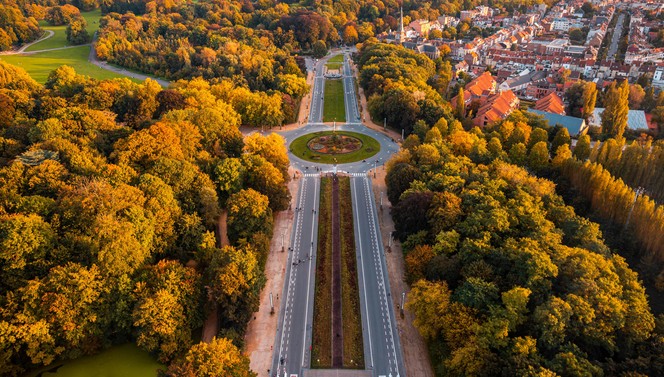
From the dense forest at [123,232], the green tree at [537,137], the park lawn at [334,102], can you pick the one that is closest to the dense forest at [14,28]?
the dense forest at [123,232]

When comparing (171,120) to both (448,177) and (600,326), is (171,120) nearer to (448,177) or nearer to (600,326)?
(448,177)

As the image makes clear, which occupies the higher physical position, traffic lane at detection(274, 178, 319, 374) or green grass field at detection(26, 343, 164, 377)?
green grass field at detection(26, 343, 164, 377)

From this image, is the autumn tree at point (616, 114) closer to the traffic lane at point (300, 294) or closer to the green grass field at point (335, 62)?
the traffic lane at point (300, 294)

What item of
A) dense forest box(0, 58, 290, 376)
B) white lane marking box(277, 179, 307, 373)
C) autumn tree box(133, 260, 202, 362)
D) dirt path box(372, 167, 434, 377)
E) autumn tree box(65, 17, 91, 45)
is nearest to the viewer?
dense forest box(0, 58, 290, 376)

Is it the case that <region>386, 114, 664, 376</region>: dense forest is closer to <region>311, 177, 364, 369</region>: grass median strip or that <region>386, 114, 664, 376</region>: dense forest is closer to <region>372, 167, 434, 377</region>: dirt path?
<region>372, 167, 434, 377</region>: dirt path

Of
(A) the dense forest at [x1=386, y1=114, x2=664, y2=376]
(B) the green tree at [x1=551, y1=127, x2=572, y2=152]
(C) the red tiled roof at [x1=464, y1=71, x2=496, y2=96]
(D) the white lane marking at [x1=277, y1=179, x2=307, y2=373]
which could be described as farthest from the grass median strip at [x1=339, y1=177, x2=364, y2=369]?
(C) the red tiled roof at [x1=464, y1=71, x2=496, y2=96]

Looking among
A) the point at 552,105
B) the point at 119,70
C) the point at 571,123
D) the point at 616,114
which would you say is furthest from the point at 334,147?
the point at 119,70
